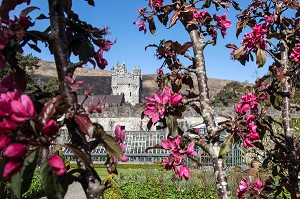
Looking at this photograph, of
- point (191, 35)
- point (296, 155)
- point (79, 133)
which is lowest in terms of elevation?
point (296, 155)

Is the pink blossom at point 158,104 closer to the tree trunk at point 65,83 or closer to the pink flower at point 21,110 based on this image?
the tree trunk at point 65,83

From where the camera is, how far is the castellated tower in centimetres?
5884

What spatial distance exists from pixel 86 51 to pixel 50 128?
1.83ft

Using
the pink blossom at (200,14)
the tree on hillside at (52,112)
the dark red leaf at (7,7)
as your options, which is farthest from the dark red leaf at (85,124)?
A: the pink blossom at (200,14)

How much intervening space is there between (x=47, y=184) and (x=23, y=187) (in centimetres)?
10

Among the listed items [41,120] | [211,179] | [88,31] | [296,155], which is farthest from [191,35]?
[211,179]

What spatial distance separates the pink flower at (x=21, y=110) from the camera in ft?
2.75

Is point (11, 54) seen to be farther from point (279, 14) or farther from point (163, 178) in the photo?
point (163, 178)

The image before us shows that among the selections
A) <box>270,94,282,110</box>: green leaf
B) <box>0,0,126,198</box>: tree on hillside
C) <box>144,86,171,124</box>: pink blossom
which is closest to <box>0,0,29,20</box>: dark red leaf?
<box>0,0,126,198</box>: tree on hillside

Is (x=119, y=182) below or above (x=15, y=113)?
below

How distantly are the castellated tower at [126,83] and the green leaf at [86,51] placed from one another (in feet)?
187

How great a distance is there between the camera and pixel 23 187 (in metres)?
0.93

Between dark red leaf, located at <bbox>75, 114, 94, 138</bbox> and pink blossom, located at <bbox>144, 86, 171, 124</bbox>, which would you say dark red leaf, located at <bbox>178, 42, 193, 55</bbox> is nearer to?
Answer: pink blossom, located at <bbox>144, 86, 171, 124</bbox>

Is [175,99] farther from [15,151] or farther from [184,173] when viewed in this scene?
[15,151]
